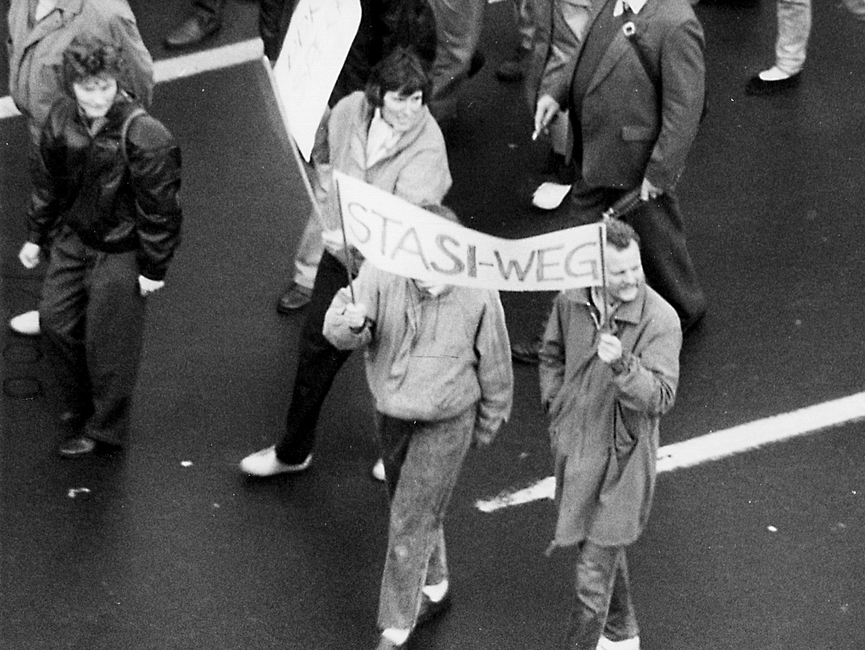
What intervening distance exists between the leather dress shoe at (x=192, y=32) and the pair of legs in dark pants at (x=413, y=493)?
4.91 meters

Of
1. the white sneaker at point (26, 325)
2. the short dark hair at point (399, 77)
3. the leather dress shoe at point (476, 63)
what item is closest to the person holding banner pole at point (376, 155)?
the short dark hair at point (399, 77)

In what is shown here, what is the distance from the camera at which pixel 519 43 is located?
396 inches

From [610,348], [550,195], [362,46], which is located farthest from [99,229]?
[550,195]

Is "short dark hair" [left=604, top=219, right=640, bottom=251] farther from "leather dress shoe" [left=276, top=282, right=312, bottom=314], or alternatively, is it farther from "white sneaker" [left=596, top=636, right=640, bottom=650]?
"leather dress shoe" [left=276, top=282, right=312, bottom=314]

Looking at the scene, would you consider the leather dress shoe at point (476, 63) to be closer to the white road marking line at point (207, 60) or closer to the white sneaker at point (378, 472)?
the white road marking line at point (207, 60)

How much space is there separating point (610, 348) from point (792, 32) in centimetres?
491

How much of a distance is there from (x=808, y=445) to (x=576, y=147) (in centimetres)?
159

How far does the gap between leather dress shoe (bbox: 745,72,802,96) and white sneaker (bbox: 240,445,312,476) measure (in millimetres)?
4031

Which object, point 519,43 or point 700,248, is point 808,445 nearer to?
point 700,248

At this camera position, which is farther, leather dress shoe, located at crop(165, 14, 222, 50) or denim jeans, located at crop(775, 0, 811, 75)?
leather dress shoe, located at crop(165, 14, 222, 50)

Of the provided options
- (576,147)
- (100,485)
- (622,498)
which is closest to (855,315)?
(576,147)

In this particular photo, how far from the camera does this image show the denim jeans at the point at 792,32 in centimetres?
941

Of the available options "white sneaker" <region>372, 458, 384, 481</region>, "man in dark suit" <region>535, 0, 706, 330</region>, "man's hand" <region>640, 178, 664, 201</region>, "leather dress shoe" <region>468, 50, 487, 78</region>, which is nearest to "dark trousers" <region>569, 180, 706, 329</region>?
"man in dark suit" <region>535, 0, 706, 330</region>

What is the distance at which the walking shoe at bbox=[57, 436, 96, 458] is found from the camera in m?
6.90
